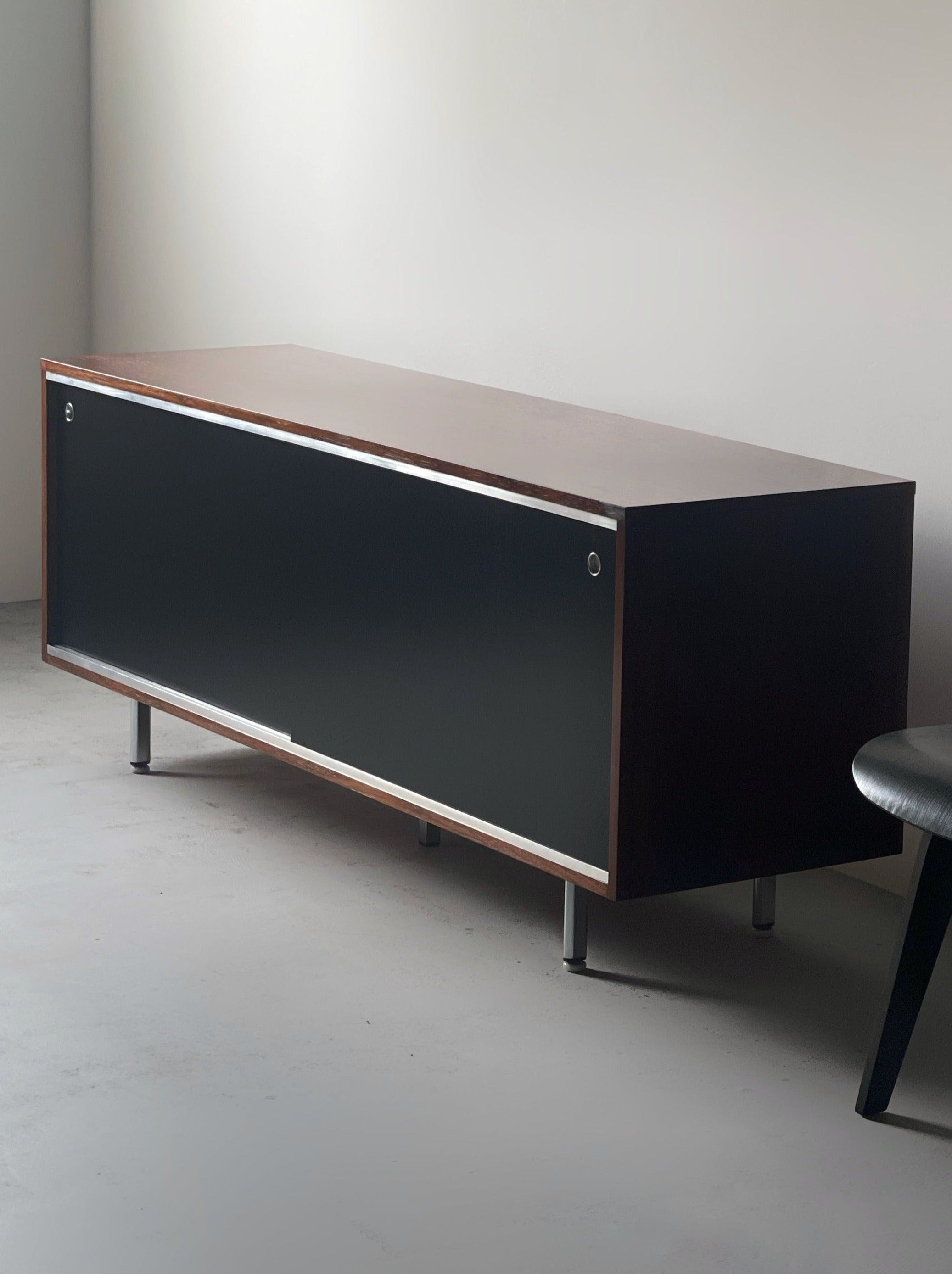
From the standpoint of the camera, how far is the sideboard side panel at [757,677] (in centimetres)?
244

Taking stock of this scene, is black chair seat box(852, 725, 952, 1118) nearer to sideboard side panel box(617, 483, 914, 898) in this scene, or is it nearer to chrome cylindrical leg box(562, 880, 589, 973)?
sideboard side panel box(617, 483, 914, 898)

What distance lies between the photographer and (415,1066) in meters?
2.40

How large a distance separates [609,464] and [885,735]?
65cm

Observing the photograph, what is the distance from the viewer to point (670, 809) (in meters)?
2.50

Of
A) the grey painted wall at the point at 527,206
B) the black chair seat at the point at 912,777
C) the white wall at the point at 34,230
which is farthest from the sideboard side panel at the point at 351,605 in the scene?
the white wall at the point at 34,230

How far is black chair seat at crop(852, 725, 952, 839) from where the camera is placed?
208 centimetres

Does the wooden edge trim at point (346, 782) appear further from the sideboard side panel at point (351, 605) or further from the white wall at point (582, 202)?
the white wall at point (582, 202)

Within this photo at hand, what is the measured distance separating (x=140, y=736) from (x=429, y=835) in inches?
28.5

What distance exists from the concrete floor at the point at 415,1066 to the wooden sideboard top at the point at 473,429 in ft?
2.49

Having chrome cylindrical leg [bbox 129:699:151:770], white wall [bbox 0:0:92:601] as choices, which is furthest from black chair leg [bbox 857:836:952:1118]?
white wall [bbox 0:0:92:601]

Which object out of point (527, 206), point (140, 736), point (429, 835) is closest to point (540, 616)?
point (429, 835)

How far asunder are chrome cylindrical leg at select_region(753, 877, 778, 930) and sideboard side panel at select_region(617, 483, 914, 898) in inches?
9.2

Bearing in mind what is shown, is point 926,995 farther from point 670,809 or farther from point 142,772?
point 142,772

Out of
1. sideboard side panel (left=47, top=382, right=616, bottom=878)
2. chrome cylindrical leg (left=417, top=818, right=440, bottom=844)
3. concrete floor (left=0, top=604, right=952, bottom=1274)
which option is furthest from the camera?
chrome cylindrical leg (left=417, top=818, right=440, bottom=844)
